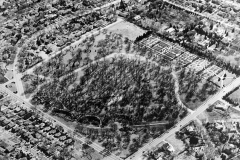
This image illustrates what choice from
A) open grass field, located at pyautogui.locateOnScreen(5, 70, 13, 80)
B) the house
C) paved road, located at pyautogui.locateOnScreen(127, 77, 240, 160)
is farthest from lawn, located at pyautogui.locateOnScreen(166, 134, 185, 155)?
the house

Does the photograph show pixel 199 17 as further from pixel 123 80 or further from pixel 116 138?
pixel 116 138

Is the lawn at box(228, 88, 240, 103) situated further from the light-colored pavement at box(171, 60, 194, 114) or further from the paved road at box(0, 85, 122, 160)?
the paved road at box(0, 85, 122, 160)

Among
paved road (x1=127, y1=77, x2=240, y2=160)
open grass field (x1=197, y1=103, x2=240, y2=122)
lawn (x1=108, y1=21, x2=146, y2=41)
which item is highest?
lawn (x1=108, y1=21, x2=146, y2=41)

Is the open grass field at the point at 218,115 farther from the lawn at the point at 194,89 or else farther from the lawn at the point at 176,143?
the lawn at the point at 176,143

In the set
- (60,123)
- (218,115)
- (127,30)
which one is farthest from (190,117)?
(127,30)

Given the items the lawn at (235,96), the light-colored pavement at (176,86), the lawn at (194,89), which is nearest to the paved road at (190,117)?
the lawn at (194,89)

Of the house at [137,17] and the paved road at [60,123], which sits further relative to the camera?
the house at [137,17]

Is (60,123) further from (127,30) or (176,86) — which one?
(127,30)

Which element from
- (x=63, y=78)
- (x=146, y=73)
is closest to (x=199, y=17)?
(x=146, y=73)
